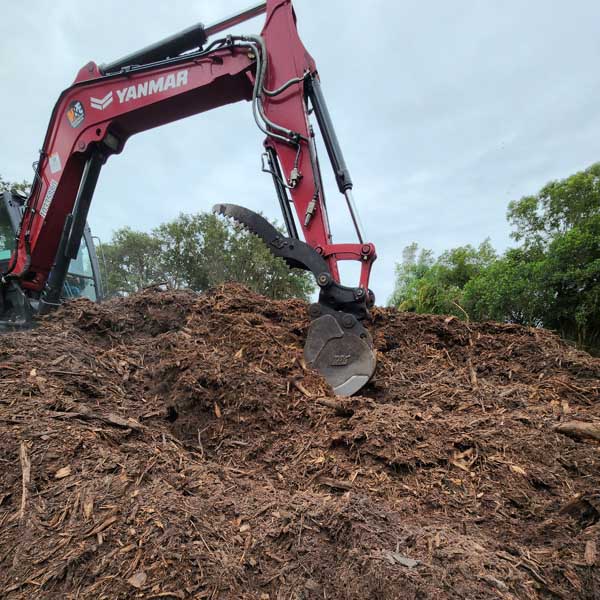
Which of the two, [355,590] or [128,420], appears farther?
[128,420]

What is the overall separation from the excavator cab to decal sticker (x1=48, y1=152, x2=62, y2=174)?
1223 millimetres

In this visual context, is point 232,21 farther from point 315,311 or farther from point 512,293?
point 512,293

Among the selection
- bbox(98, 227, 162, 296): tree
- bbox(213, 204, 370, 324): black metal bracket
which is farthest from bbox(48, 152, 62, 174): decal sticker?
bbox(98, 227, 162, 296): tree

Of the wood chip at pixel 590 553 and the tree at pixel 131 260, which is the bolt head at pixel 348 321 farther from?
the tree at pixel 131 260

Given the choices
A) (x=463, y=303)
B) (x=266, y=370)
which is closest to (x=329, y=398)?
(x=266, y=370)

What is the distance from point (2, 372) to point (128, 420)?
93 centimetres

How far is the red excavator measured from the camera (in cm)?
326

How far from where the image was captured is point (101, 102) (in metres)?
4.17

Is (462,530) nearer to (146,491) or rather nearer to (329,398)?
(329,398)

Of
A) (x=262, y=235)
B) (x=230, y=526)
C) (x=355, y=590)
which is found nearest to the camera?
(x=355, y=590)

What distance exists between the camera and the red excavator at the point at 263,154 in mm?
3264

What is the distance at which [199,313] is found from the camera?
3.83 m

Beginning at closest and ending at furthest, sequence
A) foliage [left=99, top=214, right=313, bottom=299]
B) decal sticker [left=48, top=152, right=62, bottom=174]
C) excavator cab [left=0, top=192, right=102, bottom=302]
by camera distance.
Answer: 1. decal sticker [left=48, top=152, right=62, bottom=174]
2. excavator cab [left=0, top=192, right=102, bottom=302]
3. foliage [left=99, top=214, right=313, bottom=299]

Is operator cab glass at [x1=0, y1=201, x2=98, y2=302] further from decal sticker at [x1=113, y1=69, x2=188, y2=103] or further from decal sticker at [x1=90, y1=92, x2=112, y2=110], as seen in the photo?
decal sticker at [x1=113, y1=69, x2=188, y2=103]
